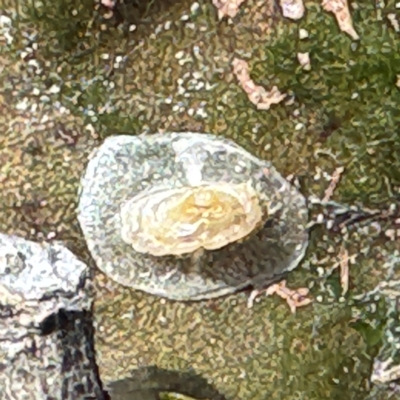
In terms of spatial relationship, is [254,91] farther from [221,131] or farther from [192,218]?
[192,218]

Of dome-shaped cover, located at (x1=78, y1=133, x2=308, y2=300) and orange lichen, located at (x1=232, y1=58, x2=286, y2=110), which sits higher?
orange lichen, located at (x1=232, y1=58, x2=286, y2=110)

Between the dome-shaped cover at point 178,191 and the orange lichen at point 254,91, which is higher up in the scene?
the orange lichen at point 254,91

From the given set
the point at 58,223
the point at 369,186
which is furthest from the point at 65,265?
the point at 369,186

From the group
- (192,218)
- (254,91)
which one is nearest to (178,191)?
(192,218)

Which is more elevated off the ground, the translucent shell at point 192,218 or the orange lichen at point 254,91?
the orange lichen at point 254,91

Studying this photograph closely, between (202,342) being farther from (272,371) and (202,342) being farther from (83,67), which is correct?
(83,67)
